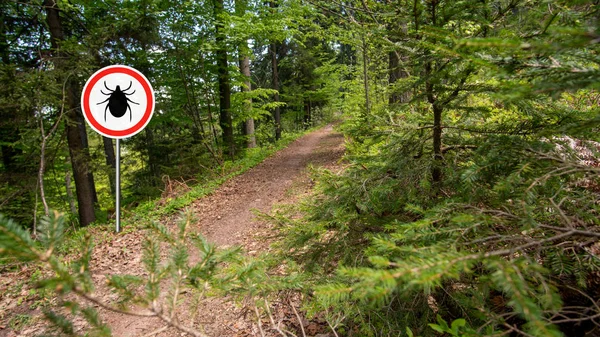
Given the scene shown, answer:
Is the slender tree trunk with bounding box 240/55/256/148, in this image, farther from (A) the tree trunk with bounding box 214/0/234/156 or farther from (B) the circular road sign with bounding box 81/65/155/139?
(B) the circular road sign with bounding box 81/65/155/139

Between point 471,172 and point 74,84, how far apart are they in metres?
8.72

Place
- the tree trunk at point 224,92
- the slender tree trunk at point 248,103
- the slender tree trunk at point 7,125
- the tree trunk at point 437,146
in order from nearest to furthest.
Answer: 1. the tree trunk at point 437,146
2. the slender tree trunk at point 7,125
3. the tree trunk at point 224,92
4. the slender tree trunk at point 248,103

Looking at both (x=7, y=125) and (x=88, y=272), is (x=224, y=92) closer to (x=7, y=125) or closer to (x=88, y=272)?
(x=7, y=125)

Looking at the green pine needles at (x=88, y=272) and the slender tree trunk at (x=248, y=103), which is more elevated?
the slender tree trunk at (x=248, y=103)

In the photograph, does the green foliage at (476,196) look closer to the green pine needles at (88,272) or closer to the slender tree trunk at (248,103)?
the green pine needles at (88,272)

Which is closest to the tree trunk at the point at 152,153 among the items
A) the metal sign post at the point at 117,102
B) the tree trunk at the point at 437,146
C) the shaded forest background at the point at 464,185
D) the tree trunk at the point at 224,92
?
the tree trunk at the point at 224,92

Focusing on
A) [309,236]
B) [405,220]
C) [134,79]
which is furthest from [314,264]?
[134,79]

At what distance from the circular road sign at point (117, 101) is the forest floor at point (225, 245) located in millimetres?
1506

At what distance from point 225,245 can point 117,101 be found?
2793mm

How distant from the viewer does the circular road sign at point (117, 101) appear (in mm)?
3784

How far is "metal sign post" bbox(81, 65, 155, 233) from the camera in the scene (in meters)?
3.79

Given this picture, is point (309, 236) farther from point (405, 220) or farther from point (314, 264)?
point (405, 220)

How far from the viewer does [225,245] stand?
4980mm

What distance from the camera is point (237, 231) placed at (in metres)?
5.55
